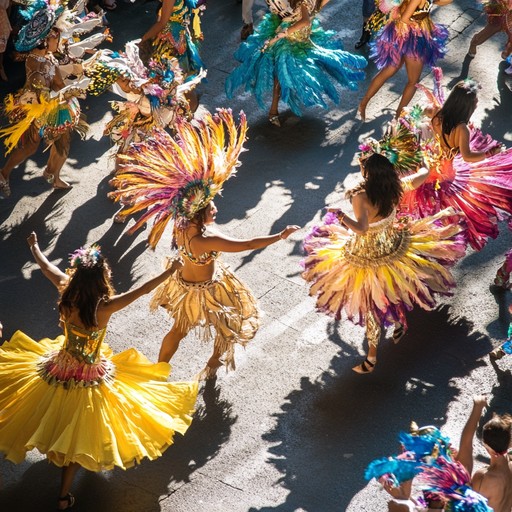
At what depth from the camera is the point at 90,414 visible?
23.0 feet

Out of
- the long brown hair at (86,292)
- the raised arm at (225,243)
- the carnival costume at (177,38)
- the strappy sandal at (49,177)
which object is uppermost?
the long brown hair at (86,292)

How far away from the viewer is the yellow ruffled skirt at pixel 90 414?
22.5ft

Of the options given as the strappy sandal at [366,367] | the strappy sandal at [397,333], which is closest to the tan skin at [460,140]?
the strappy sandal at [397,333]

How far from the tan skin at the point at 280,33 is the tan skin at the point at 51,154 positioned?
2.59 metres

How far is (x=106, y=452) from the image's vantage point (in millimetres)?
6859

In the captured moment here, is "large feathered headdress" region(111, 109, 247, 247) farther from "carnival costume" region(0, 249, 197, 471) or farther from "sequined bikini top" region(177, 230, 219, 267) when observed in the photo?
"carnival costume" region(0, 249, 197, 471)

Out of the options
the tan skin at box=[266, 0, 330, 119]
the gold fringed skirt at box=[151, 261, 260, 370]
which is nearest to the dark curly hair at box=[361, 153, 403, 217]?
the gold fringed skirt at box=[151, 261, 260, 370]

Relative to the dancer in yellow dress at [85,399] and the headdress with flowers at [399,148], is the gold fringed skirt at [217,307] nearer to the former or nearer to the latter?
the dancer in yellow dress at [85,399]

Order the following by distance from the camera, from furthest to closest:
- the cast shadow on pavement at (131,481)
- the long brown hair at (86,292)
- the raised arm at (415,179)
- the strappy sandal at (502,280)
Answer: the strappy sandal at (502,280) < the raised arm at (415,179) < the cast shadow on pavement at (131,481) < the long brown hair at (86,292)

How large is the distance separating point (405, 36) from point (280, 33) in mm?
1360

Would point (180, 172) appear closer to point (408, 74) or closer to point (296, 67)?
point (296, 67)

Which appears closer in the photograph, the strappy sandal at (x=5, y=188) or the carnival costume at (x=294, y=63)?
the strappy sandal at (x=5, y=188)

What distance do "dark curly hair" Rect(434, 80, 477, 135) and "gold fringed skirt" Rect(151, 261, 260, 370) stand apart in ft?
8.30

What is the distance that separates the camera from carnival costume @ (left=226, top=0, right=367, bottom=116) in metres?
11.8
